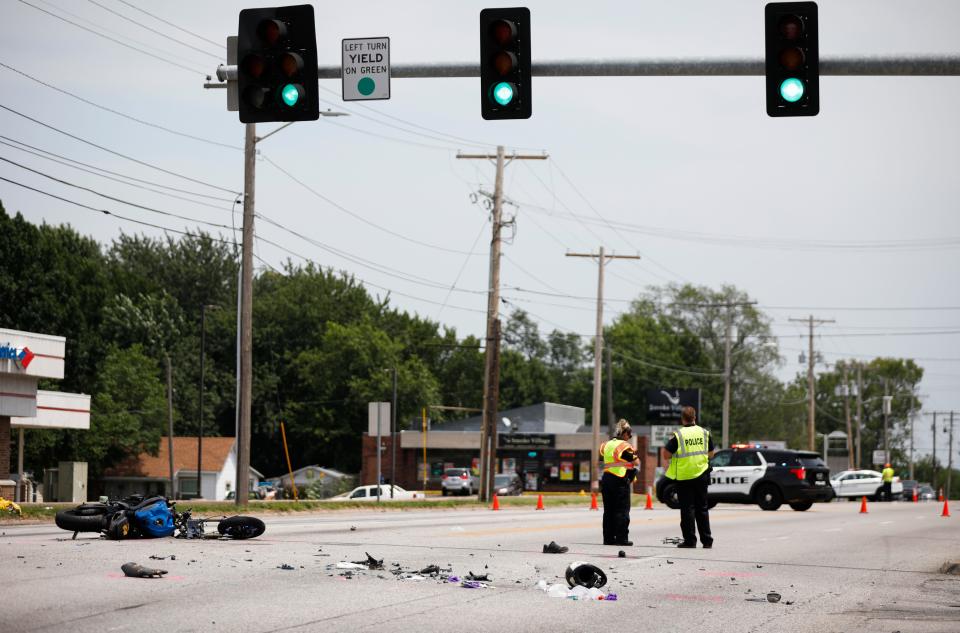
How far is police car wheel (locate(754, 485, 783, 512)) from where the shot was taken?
3619 centimetres

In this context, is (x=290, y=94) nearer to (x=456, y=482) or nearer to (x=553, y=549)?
(x=553, y=549)

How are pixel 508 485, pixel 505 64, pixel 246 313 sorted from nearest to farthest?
pixel 505 64
pixel 246 313
pixel 508 485

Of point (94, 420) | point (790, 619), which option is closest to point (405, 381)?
point (94, 420)

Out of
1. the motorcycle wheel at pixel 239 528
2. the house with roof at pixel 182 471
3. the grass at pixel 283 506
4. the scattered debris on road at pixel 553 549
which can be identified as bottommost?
the house with roof at pixel 182 471

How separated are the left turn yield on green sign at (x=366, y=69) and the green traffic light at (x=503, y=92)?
1.34m

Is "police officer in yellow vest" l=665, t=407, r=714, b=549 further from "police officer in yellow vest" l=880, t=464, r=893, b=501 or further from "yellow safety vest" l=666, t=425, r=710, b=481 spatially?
"police officer in yellow vest" l=880, t=464, r=893, b=501

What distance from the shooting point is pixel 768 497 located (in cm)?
3628

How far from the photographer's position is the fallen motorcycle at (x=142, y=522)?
15.8 m

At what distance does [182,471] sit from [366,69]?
215 ft

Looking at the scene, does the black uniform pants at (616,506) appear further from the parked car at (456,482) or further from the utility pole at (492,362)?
the parked car at (456,482)

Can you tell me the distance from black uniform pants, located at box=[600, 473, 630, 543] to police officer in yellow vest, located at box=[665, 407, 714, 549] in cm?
80

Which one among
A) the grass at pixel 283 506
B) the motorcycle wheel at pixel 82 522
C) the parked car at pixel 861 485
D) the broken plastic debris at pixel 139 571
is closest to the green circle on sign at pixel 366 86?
the broken plastic debris at pixel 139 571

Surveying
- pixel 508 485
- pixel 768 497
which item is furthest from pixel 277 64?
pixel 508 485

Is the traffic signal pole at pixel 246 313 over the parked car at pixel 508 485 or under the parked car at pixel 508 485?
over
